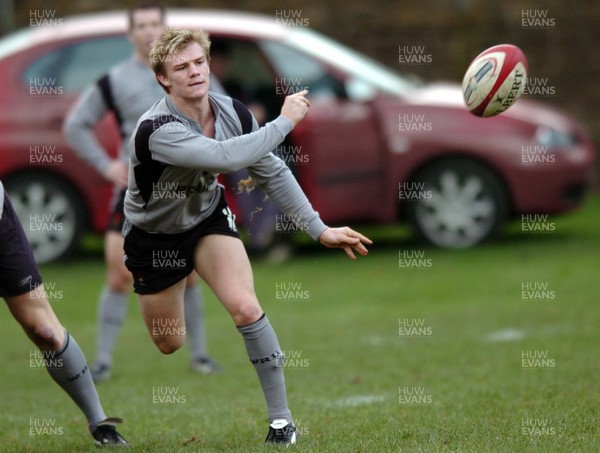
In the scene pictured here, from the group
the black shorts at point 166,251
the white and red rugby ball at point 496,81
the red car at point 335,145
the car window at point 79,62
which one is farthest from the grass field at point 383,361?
the car window at point 79,62

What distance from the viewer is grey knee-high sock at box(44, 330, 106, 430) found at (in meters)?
5.82

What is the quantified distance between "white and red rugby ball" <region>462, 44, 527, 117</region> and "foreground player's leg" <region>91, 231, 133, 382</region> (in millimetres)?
2749

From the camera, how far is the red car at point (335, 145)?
12289 mm

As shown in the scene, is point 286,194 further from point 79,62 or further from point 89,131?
point 79,62

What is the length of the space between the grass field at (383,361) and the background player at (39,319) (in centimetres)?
17

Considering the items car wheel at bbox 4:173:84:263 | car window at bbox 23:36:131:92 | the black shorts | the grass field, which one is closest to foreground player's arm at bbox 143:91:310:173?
the black shorts

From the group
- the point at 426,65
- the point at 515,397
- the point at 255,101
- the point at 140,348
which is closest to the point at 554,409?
the point at 515,397

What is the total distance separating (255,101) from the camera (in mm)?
12625

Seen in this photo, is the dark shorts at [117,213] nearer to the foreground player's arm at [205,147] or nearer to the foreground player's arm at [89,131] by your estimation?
the foreground player's arm at [89,131]

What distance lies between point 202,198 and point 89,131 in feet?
10.0

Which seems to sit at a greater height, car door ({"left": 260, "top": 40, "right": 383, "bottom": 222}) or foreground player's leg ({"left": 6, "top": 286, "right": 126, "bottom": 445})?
foreground player's leg ({"left": 6, "top": 286, "right": 126, "bottom": 445})

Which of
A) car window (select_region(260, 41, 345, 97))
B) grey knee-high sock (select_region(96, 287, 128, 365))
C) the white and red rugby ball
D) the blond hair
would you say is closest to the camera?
the blond hair

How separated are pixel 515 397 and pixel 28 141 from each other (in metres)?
7.03

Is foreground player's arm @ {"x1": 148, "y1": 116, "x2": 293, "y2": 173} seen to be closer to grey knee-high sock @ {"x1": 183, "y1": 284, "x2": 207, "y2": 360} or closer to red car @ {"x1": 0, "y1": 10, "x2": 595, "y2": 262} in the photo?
grey knee-high sock @ {"x1": 183, "y1": 284, "x2": 207, "y2": 360}
